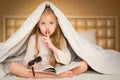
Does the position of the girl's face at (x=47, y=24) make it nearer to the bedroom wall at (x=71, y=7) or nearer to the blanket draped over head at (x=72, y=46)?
the blanket draped over head at (x=72, y=46)

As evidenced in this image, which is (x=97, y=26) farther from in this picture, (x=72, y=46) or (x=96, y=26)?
(x=72, y=46)

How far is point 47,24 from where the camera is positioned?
1767mm

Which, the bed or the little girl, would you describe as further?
the bed

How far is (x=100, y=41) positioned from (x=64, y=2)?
2.49 feet

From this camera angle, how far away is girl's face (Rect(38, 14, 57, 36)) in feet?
5.78

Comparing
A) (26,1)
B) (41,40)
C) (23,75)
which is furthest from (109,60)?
(26,1)

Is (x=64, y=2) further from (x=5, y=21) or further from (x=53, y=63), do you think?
(x=53, y=63)

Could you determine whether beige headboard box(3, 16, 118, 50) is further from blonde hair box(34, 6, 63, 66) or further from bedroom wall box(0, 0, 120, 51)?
blonde hair box(34, 6, 63, 66)

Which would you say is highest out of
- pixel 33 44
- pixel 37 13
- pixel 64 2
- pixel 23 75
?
pixel 64 2

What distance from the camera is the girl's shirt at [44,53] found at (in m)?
1.65

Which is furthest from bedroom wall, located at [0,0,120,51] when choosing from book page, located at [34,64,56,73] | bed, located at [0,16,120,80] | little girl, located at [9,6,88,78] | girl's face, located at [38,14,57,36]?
book page, located at [34,64,56,73]

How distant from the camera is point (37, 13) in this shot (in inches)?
67.6

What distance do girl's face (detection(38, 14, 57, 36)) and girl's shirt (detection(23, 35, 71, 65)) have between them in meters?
0.12

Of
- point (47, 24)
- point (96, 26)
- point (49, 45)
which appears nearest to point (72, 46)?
point (49, 45)
